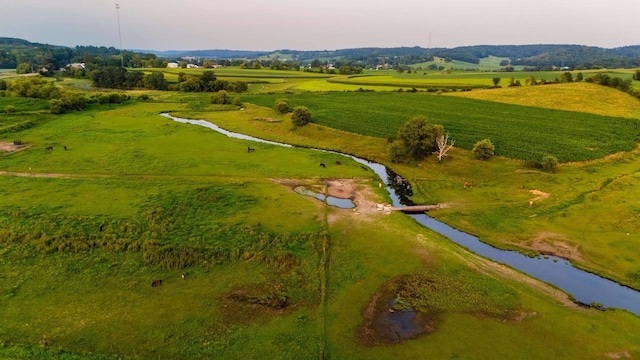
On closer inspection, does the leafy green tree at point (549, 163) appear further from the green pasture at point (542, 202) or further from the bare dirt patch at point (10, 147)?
the bare dirt patch at point (10, 147)

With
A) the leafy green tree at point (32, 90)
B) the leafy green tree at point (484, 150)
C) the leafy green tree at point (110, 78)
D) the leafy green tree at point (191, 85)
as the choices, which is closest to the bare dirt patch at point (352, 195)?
the leafy green tree at point (484, 150)

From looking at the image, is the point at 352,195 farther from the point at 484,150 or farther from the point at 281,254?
the point at 484,150

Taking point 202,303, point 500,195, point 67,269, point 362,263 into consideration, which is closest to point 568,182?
point 500,195

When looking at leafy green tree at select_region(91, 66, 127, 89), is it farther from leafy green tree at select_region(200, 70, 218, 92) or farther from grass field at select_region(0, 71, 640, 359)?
grass field at select_region(0, 71, 640, 359)

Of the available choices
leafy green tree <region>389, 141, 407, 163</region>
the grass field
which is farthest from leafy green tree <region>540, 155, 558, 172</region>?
leafy green tree <region>389, 141, 407, 163</region>

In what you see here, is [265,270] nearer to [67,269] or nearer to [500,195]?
[67,269]
